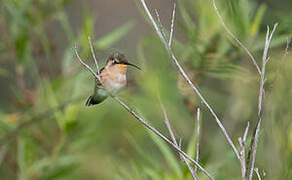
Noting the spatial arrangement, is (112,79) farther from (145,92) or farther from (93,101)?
(145,92)

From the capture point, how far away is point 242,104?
2.74 m

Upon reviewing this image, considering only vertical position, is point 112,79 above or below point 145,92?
above

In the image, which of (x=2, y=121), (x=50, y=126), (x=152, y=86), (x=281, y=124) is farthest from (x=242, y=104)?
(x=2, y=121)

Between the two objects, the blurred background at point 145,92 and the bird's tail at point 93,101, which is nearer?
the bird's tail at point 93,101

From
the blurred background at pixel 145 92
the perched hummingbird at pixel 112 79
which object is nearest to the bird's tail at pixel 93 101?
the perched hummingbird at pixel 112 79

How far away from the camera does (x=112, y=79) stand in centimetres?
183

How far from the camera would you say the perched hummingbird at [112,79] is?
70.2 inches

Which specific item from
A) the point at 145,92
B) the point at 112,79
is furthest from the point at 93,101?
the point at 145,92

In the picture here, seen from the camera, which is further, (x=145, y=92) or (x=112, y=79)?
(x=145, y=92)

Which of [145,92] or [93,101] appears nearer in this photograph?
[93,101]

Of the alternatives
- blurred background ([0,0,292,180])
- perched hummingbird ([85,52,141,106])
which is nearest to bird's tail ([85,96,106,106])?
perched hummingbird ([85,52,141,106])

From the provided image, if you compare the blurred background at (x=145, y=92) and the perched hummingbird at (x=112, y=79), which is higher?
the perched hummingbird at (x=112, y=79)

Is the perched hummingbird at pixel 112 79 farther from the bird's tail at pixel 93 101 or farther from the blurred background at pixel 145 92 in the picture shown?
the blurred background at pixel 145 92

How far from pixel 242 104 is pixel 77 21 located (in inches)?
105
